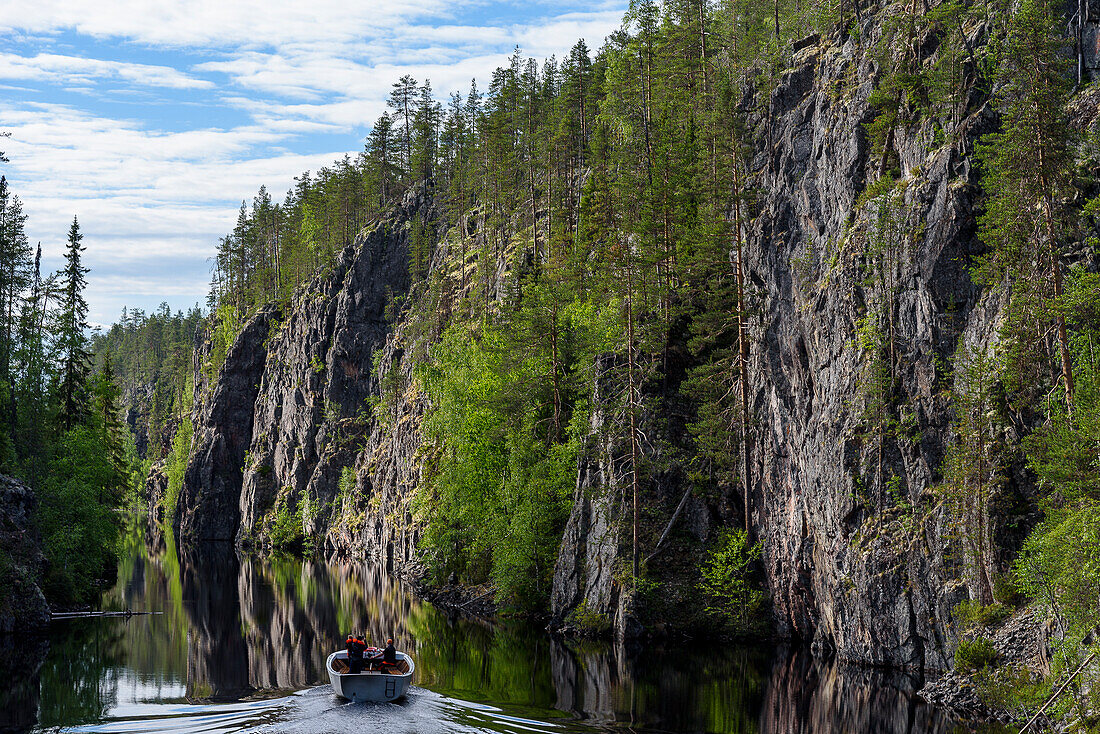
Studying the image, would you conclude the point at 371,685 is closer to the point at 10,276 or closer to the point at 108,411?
the point at 10,276

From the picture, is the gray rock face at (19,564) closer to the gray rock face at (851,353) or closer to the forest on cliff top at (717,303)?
the forest on cliff top at (717,303)

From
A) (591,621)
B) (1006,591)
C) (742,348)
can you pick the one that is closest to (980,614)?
(1006,591)

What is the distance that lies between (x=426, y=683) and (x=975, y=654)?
733 inches

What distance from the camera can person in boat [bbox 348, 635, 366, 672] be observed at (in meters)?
29.1

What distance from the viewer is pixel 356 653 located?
1171 inches

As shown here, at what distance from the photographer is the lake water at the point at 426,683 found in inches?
1032

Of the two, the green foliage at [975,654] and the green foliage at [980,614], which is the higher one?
the green foliage at [980,614]

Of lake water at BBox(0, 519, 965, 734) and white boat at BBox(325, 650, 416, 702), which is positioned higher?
white boat at BBox(325, 650, 416, 702)

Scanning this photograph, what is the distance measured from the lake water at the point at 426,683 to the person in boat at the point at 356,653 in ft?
4.06

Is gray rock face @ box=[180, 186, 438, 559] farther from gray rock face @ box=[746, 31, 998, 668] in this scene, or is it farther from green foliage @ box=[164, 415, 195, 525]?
gray rock face @ box=[746, 31, 998, 668]

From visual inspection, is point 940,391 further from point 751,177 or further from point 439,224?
point 439,224

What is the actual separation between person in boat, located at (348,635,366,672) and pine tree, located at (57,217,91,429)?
44233 millimetres

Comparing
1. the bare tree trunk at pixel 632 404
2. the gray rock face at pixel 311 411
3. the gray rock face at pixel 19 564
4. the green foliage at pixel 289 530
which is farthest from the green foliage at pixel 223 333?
the bare tree trunk at pixel 632 404

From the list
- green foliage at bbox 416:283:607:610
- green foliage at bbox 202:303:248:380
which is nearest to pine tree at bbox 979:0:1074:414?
green foliage at bbox 416:283:607:610
